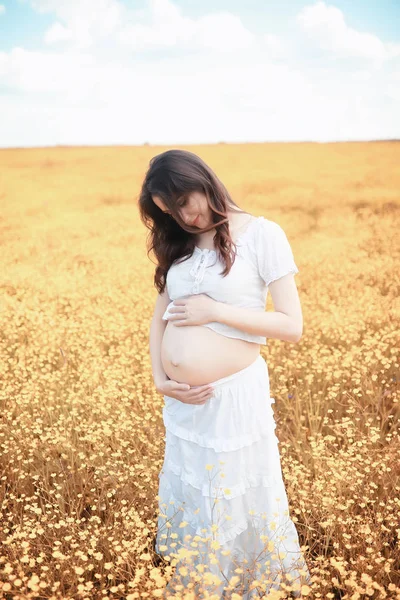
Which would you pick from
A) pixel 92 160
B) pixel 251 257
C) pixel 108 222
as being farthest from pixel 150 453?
pixel 92 160

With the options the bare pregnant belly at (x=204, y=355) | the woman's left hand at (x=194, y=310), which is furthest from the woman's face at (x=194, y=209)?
the bare pregnant belly at (x=204, y=355)

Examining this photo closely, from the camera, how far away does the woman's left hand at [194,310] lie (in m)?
2.04

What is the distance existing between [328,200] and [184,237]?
392 inches

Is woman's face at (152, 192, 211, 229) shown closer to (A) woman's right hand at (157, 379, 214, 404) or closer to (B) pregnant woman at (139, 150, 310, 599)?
A: (B) pregnant woman at (139, 150, 310, 599)

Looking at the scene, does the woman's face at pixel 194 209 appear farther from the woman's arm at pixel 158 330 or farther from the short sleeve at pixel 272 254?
the woman's arm at pixel 158 330

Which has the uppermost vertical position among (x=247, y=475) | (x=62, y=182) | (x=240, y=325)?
(x=62, y=182)

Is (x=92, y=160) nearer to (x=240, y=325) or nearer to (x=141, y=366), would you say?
(x=141, y=366)

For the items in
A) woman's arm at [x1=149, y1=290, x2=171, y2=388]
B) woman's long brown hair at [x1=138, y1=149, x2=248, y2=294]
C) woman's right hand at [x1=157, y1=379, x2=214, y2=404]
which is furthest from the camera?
woman's arm at [x1=149, y1=290, x2=171, y2=388]

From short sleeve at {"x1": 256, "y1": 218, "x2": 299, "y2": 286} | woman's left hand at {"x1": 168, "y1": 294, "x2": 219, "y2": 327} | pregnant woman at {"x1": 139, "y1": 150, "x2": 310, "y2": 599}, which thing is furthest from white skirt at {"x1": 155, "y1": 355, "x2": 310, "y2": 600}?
short sleeve at {"x1": 256, "y1": 218, "x2": 299, "y2": 286}

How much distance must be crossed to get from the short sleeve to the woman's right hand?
1.65 feet

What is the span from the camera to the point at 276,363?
180 inches

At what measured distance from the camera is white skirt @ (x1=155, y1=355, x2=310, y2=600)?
7.14 feet

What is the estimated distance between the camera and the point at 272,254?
2010 millimetres

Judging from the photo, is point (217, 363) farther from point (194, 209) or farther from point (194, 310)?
point (194, 209)
